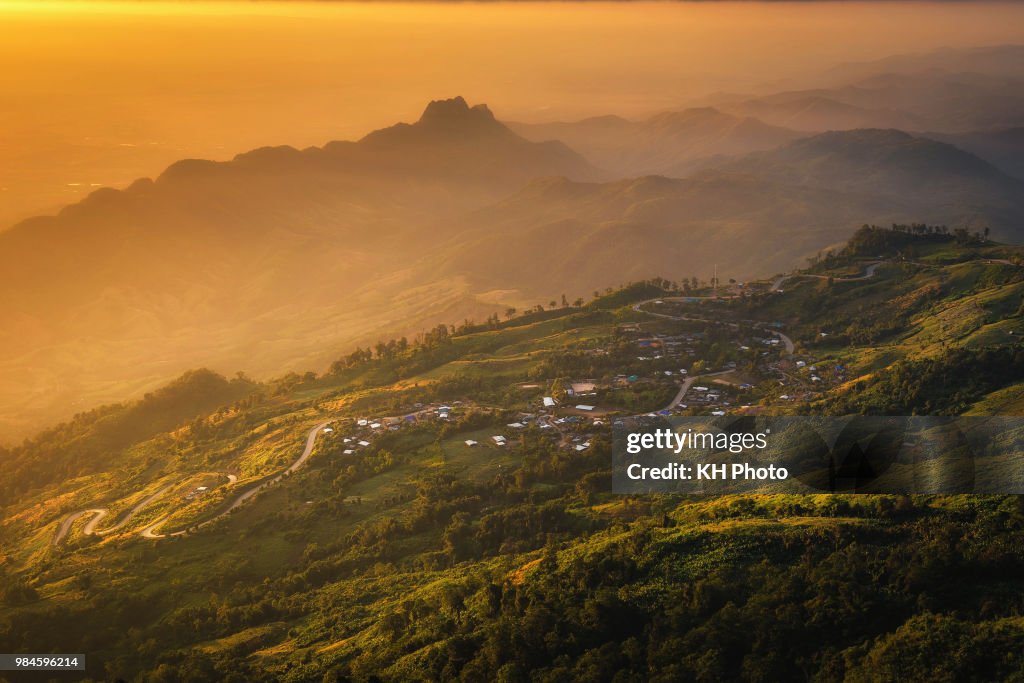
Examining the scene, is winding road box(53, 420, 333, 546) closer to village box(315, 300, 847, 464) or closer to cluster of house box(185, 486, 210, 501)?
cluster of house box(185, 486, 210, 501)

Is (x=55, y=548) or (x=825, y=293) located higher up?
(x=825, y=293)

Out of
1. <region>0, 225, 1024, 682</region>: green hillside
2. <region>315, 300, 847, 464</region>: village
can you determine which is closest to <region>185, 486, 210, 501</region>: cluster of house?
<region>0, 225, 1024, 682</region>: green hillside

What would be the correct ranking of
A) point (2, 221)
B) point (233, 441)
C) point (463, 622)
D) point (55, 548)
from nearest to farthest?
1. point (463, 622)
2. point (55, 548)
3. point (233, 441)
4. point (2, 221)

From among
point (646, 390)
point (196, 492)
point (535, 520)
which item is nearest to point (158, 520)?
point (196, 492)

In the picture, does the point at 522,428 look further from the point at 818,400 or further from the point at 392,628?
the point at 392,628

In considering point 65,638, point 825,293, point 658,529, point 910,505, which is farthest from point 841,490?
point 825,293

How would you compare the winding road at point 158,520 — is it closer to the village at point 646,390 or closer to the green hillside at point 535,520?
the green hillside at point 535,520

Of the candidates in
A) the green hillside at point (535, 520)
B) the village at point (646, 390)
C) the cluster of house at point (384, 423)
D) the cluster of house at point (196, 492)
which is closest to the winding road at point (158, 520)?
the green hillside at point (535, 520)

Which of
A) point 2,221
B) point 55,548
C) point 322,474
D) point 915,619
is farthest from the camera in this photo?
point 2,221
